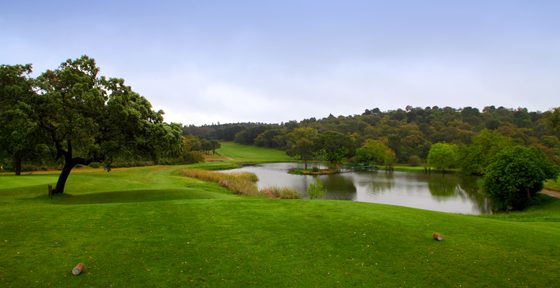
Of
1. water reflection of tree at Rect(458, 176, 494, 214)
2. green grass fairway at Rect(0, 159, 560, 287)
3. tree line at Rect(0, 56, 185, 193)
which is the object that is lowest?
water reflection of tree at Rect(458, 176, 494, 214)

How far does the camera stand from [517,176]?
2948 centimetres

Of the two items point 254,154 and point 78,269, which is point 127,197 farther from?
point 254,154

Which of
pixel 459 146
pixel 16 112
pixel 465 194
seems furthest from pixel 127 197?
pixel 459 146

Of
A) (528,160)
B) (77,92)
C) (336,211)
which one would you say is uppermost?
(77,92)

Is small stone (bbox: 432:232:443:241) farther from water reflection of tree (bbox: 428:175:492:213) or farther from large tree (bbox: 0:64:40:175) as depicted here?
water reflection of tree (bbox: 428:175:492:213)

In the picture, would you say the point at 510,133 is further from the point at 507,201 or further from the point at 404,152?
the point at 507,201

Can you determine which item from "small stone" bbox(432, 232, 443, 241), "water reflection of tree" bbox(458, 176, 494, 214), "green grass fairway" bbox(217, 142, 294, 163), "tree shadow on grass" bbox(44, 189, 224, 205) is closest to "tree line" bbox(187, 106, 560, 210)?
"water reflection of tree" bbox(458, 176, 494, 214)

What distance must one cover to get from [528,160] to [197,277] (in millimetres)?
31592

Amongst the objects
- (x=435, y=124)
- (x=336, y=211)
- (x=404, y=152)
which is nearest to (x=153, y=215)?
(x=336, y=211)

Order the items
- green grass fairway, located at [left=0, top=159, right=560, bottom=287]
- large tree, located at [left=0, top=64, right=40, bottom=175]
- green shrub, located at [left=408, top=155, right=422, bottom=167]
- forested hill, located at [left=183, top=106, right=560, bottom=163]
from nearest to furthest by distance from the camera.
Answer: green grass fairway, located at [left=0, top=159, right=560, bottom=287] → large tree, located at [left=0, top=64, right=40, bottom=175] → forested hill, located at [left=183, top=106, right=560, bottom=163] → green shrub, located at [left=408, top=155, right=422, bottom=167]

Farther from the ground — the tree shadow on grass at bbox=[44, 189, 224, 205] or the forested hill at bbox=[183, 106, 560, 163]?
the forested hill at bbox=[183, 106, 560, 163]

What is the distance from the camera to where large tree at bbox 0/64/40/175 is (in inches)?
778

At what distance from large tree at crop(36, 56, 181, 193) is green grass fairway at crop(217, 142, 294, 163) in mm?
103950

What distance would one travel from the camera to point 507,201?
102 feet
